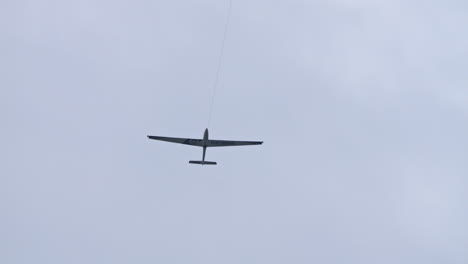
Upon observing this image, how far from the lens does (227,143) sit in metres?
196

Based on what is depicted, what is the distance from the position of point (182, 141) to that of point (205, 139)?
546 centimetres

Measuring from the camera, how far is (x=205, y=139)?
19500 cm

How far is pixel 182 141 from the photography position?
199 m

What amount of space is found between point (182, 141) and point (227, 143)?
814 cm

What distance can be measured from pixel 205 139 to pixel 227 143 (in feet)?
12.3
